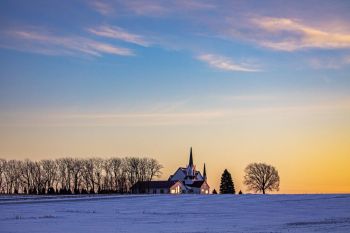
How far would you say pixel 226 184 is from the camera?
184 m

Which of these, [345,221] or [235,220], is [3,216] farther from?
[345,221]

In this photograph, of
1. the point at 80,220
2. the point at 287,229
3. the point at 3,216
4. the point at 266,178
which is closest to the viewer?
the point at 287,229

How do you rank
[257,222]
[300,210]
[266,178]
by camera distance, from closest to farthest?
[257,222] < [300,210] < [266,178]

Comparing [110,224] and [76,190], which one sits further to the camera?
[76,190]

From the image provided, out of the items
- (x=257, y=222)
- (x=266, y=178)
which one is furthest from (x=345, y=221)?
(x=266, y=178)

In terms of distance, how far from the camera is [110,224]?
45031 millimetres

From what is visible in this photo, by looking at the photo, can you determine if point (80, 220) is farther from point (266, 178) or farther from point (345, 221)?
point (266, 178)

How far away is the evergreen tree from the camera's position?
18118 centimetres

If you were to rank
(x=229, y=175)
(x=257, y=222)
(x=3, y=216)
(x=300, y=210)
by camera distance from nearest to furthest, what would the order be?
(x=257, y=222) < (x=3, y=216) < (x=300, y=210) < (x=229, y=175)

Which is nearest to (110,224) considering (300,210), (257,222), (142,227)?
(142,227)

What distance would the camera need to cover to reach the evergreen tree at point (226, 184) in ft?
594

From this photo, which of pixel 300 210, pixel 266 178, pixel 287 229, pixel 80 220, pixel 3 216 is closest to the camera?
pixel 287 229

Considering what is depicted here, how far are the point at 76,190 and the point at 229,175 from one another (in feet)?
171

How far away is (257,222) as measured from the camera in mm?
45469
